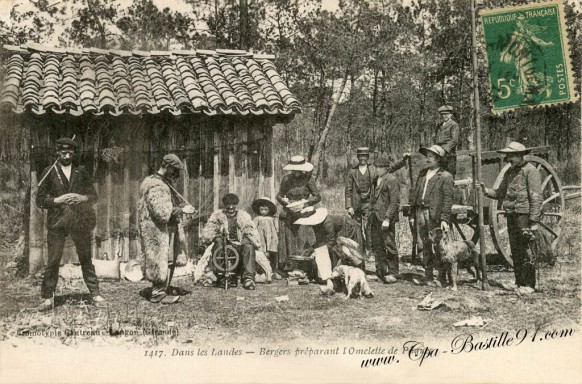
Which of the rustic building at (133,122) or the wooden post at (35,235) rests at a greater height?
the rustic building at (133,122)

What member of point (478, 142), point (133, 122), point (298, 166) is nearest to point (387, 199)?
point (298, 166)

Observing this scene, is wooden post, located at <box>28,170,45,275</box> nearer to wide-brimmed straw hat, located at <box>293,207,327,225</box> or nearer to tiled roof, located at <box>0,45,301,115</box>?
tiled roof, located at <box>0,45,301,115</box>

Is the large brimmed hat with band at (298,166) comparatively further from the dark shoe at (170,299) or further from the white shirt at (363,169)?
the dark shoe at (170,299)

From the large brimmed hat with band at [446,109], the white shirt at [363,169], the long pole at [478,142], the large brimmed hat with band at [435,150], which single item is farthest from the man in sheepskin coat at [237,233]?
the large brimmed hat with band at [446,109]

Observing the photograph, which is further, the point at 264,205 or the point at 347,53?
the point at 347,53

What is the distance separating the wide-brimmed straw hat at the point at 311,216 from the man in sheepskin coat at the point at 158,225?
1709 mm

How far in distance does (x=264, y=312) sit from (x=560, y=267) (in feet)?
12.5

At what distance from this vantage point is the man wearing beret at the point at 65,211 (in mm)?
6574

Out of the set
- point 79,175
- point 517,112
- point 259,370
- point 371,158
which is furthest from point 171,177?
point 517,112

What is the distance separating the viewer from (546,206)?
24.8ft

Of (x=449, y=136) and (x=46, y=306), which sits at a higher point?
(x=449, y=136)

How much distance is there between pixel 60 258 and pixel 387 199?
4177 millimetres

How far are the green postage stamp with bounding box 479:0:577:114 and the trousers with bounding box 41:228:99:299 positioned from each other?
554 cm

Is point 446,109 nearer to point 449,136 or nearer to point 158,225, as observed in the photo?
point 449,136
